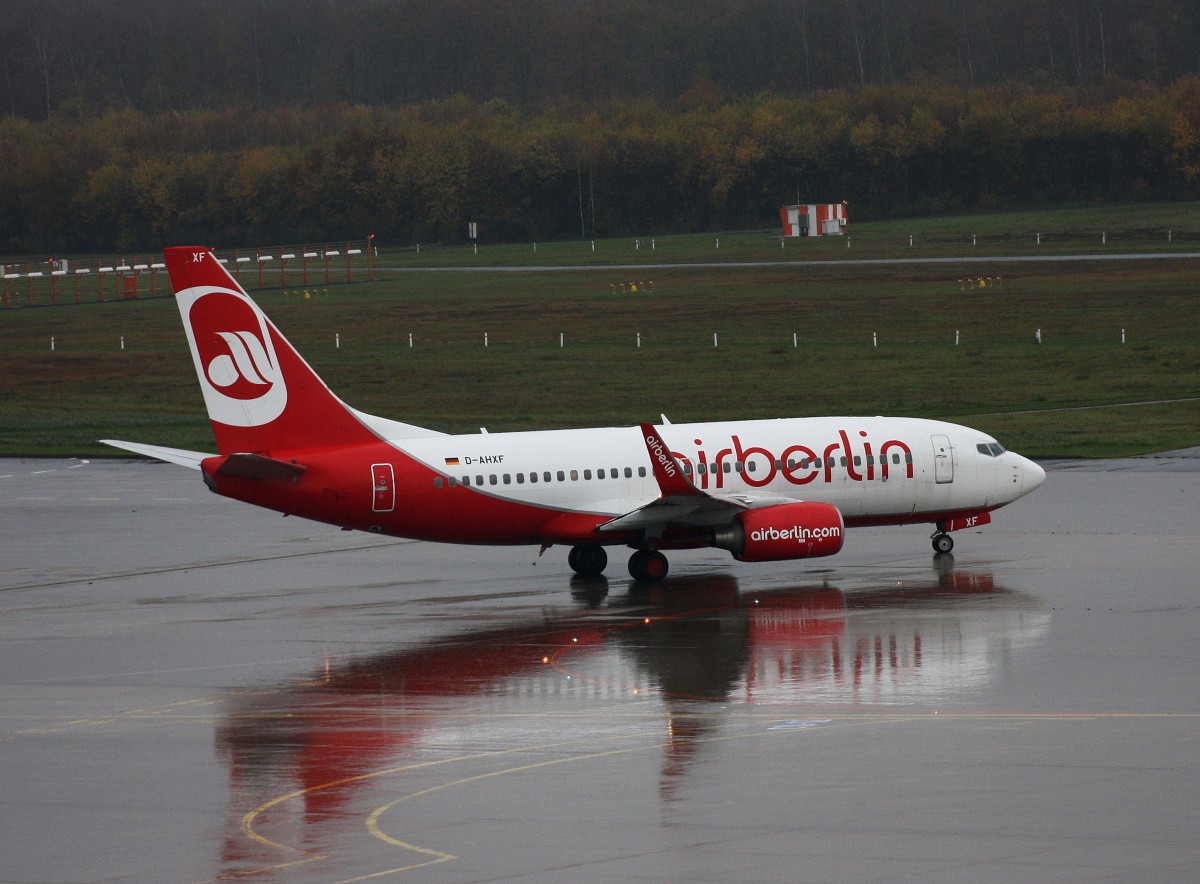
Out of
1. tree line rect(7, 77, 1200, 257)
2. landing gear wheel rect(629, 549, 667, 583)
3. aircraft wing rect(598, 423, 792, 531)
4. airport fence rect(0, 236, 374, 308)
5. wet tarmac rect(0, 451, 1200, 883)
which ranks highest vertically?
tree line rect(7, 77, 1200, 257)

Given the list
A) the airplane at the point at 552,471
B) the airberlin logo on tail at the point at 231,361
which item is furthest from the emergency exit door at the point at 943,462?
the airberlin logo on tail at the point at 231,361

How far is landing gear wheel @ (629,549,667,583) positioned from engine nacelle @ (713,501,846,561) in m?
1.98

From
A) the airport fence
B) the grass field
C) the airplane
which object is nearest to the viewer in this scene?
the airplane

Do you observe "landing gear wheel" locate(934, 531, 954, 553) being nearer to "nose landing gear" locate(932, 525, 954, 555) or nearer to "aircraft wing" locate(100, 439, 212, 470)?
"nose landing gear" locate(932, 525, 954, 555)

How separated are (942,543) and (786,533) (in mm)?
6909

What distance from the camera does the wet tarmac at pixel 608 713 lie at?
2042cm

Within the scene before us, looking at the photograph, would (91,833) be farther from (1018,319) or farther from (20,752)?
(1018,319)

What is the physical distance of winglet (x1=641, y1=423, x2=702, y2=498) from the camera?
1599 inches

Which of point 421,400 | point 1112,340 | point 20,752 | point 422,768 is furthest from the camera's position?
point 1112,340

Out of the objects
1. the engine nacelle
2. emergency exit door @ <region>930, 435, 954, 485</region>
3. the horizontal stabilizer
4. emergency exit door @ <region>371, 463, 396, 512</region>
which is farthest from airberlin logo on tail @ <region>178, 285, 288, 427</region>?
emergency exit door @ <region>930, 435, 954, 485</region>

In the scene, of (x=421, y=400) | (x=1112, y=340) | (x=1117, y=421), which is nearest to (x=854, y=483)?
(x=1117, y=421)

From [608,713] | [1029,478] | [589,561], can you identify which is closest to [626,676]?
[608,713]

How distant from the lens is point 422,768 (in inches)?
979

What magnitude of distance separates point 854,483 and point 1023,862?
25094mm
